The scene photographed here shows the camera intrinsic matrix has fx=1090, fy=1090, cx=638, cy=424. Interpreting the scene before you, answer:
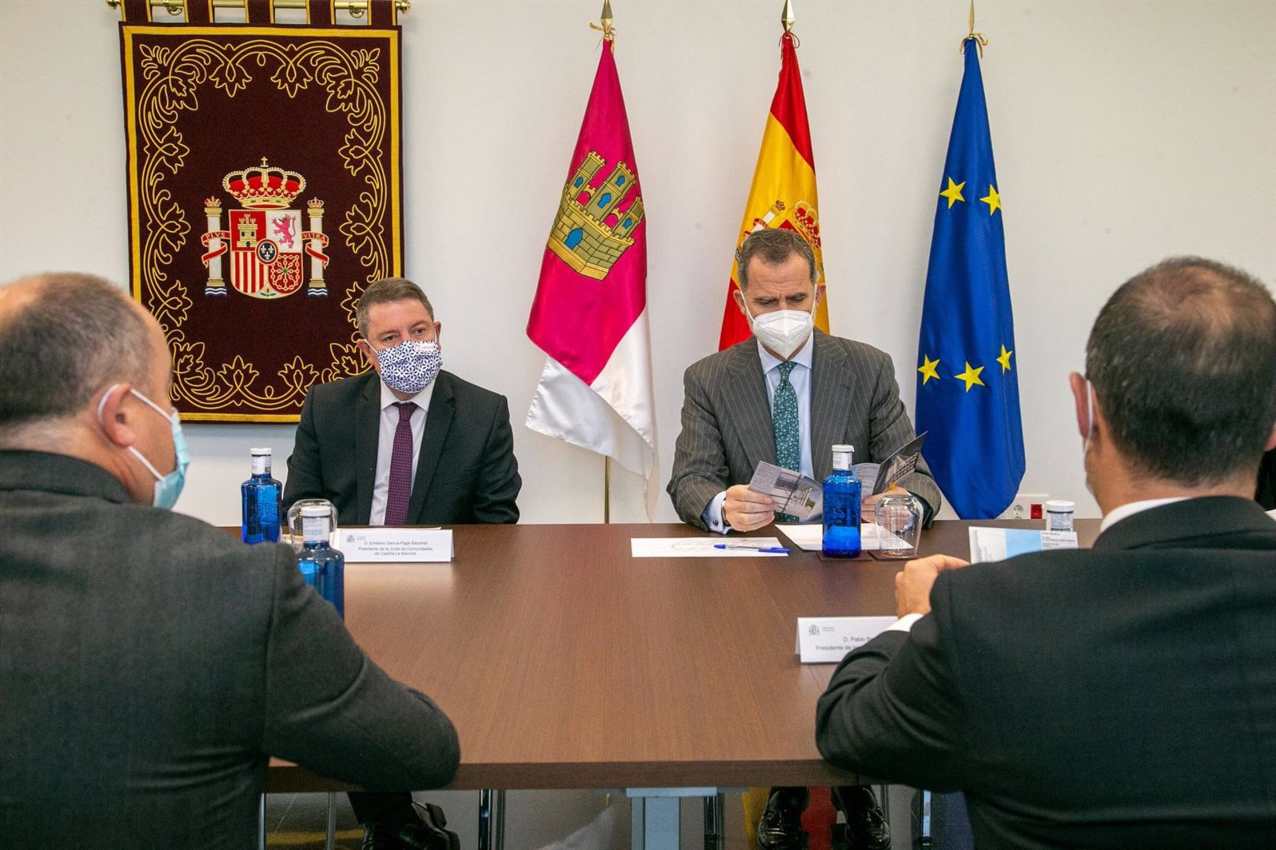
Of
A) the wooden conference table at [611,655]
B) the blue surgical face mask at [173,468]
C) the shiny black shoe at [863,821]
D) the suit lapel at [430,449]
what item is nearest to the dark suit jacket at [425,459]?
the suit lapel at [430,449]

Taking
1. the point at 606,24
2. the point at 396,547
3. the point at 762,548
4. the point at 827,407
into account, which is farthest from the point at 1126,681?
the point at 606,24

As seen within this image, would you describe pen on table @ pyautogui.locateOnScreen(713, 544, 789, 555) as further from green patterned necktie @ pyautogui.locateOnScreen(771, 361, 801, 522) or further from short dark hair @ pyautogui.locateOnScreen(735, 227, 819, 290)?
short dark hair @ pyautogui.locateOnScreen(735, 227, 819, 290)

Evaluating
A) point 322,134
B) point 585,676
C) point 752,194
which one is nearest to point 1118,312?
point 585,676

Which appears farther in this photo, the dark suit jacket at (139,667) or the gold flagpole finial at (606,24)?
the gold flagpole finial at (606,24)

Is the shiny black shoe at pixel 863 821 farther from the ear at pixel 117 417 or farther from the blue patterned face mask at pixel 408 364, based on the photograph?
the ear at pixel 117 417

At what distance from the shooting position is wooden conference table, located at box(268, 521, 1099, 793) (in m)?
1.32

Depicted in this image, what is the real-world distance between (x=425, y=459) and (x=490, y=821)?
44.0 inches

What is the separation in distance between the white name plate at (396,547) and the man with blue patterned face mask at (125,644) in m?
1.19

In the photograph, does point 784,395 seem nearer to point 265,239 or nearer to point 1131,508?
point 1131,508

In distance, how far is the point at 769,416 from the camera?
319 centimetres

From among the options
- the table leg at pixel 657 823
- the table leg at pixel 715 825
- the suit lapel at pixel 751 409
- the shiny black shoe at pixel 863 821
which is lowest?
the table leg at pixel 715 825

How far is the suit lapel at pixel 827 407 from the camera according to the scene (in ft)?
10.4

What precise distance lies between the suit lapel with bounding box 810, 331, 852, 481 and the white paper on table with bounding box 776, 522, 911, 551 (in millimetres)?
383

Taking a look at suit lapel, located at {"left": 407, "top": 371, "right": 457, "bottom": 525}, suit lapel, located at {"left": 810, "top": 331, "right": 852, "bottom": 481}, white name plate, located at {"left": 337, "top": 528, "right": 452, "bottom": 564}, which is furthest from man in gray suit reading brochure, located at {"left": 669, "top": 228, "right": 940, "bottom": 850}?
white name plate, located at {"left": 337, "top": 528, "right": 452, "bottom": 564}
